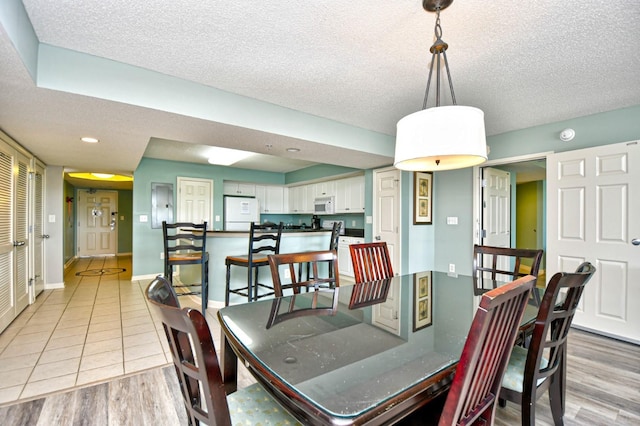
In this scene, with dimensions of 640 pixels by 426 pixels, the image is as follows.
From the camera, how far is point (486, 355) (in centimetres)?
82

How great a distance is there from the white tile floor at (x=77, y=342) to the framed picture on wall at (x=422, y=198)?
303cm

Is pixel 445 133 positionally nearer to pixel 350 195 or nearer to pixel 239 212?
pixel 350 195

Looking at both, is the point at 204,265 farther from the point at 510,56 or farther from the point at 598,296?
the point at 598,296

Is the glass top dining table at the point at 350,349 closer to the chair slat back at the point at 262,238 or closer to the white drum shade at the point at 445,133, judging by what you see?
the white drum shade at the point at 445,133

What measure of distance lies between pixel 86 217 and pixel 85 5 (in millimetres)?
8739

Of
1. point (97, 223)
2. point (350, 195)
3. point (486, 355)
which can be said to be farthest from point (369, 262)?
point (97, 223)

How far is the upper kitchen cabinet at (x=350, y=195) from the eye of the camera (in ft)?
17.7

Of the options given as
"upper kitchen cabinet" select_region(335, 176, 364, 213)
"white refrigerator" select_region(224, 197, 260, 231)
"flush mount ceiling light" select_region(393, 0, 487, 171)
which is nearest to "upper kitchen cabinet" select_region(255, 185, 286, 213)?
"white refrigerator" select_region(224, 197, 260, 231)

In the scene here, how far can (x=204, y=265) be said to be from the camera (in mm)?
3340

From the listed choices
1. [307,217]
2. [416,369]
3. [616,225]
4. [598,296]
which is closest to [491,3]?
[416,369]

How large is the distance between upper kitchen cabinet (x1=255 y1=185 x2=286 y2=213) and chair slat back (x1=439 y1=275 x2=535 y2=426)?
6.35m

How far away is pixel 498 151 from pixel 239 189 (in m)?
5.05

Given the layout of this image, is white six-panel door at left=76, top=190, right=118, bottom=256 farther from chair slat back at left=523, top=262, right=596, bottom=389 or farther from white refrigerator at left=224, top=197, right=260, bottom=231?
chair slat back at left=523, top=262, right=596, bottom=389

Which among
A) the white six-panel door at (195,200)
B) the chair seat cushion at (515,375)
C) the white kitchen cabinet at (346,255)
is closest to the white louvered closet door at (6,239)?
the white six-panel door at (195,200)
